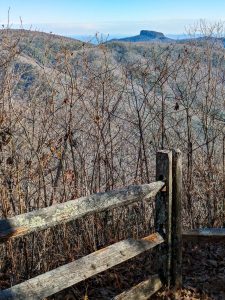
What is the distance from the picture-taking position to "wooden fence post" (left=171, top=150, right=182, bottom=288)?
4.18 m

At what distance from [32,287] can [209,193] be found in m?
5.42

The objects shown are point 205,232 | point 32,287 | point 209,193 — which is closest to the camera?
point 32,287

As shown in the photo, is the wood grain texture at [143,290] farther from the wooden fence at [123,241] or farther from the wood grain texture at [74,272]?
the wood grain texture at [74,272]

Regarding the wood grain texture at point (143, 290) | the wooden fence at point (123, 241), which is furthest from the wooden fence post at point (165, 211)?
the wood grain texture at point (143, 290)

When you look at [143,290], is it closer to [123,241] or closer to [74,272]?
[123,241]

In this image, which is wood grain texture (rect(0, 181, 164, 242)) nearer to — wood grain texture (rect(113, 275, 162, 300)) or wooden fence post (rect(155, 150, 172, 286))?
wooden fence post (rect(155, 150, 172, 286))

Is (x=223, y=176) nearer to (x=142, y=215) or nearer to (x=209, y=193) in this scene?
(x=209, y=193)

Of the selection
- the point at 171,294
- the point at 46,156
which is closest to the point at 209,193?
the point at 46,156

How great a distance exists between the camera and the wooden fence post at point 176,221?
4180mm

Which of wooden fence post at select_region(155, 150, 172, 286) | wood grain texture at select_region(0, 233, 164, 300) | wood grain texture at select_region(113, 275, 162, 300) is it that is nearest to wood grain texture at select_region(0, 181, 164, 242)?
wooden fence post at select_region(155, 150, 172, 286)

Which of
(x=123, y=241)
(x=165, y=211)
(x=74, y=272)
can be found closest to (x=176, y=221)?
(x=165, y=211)

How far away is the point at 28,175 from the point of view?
5926 mm

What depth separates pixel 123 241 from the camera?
384 cm

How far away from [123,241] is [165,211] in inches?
22.4
